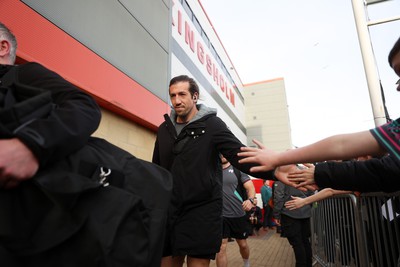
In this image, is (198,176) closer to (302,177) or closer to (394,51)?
(302,177)

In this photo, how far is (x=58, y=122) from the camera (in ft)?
3.36

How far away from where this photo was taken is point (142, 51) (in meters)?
5.41

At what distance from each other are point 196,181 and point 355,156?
1155 mm

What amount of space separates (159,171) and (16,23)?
2.72 m

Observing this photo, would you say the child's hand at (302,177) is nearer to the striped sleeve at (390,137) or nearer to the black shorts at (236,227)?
the striped sleeve at (390,137)

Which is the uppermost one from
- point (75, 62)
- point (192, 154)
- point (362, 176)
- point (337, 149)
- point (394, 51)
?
point (75, 62)

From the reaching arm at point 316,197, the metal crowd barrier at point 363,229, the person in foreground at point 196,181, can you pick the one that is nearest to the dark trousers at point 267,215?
the metal crowd barrier at point 363,229

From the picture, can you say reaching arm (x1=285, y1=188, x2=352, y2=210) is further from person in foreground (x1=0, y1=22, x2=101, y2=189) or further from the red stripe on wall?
the red stripe on wall

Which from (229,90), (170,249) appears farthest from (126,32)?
(229,90)

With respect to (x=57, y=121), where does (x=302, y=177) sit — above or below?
Answer: below

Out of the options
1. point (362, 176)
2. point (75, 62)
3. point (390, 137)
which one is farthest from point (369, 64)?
point (75, 62)

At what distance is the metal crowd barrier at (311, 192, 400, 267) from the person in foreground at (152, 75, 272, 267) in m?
1.31

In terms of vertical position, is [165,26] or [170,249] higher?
[165,26]

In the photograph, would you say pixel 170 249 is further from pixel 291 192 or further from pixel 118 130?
pixel 291 192
